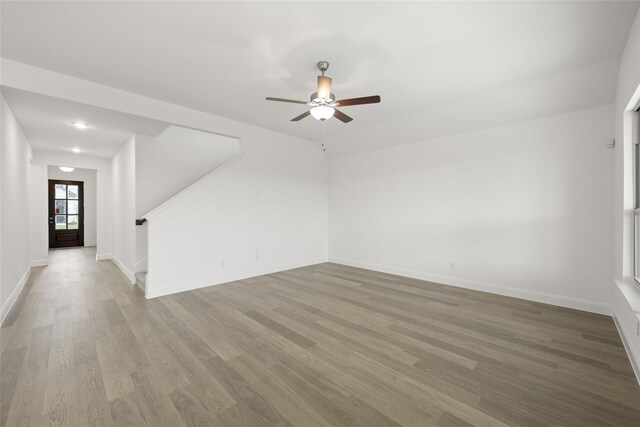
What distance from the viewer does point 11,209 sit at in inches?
141

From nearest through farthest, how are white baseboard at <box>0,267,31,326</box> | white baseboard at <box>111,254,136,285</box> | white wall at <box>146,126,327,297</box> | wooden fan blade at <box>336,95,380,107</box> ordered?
wooden fan blade at <box>336,95,380,107</box> < white baseboard at <box>0,267,31,326</box> < white wall at <box>146,126,327,297</box> < white baseboard at <box>111,254,136,285</box>

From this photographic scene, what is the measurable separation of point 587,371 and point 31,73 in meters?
6.13

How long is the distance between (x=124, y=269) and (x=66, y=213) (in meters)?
6.24

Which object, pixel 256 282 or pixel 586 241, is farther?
pixel 256 282

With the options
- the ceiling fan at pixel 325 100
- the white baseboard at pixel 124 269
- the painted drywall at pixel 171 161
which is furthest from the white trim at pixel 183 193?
the ceiling fan at pixel 325 100

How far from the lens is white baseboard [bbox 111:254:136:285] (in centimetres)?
479

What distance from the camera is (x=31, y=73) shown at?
297cm

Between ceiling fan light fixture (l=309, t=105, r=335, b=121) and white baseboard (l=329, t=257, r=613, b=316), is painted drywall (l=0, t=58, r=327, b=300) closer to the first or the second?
white baseboard (l=329, t=257, r=613, b=316)

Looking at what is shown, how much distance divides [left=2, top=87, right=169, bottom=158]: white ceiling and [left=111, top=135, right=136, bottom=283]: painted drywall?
315 millimetres

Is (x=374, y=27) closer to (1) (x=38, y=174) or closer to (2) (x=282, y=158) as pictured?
(2) (x=282, y=158)

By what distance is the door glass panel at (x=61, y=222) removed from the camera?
30.0 ft

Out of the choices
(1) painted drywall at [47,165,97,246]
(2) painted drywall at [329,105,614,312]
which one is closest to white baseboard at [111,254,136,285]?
(1) painted drywall at [47,165,97,246]

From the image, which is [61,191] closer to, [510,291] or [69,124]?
[69,124]

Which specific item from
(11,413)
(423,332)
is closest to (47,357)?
(11,413)
